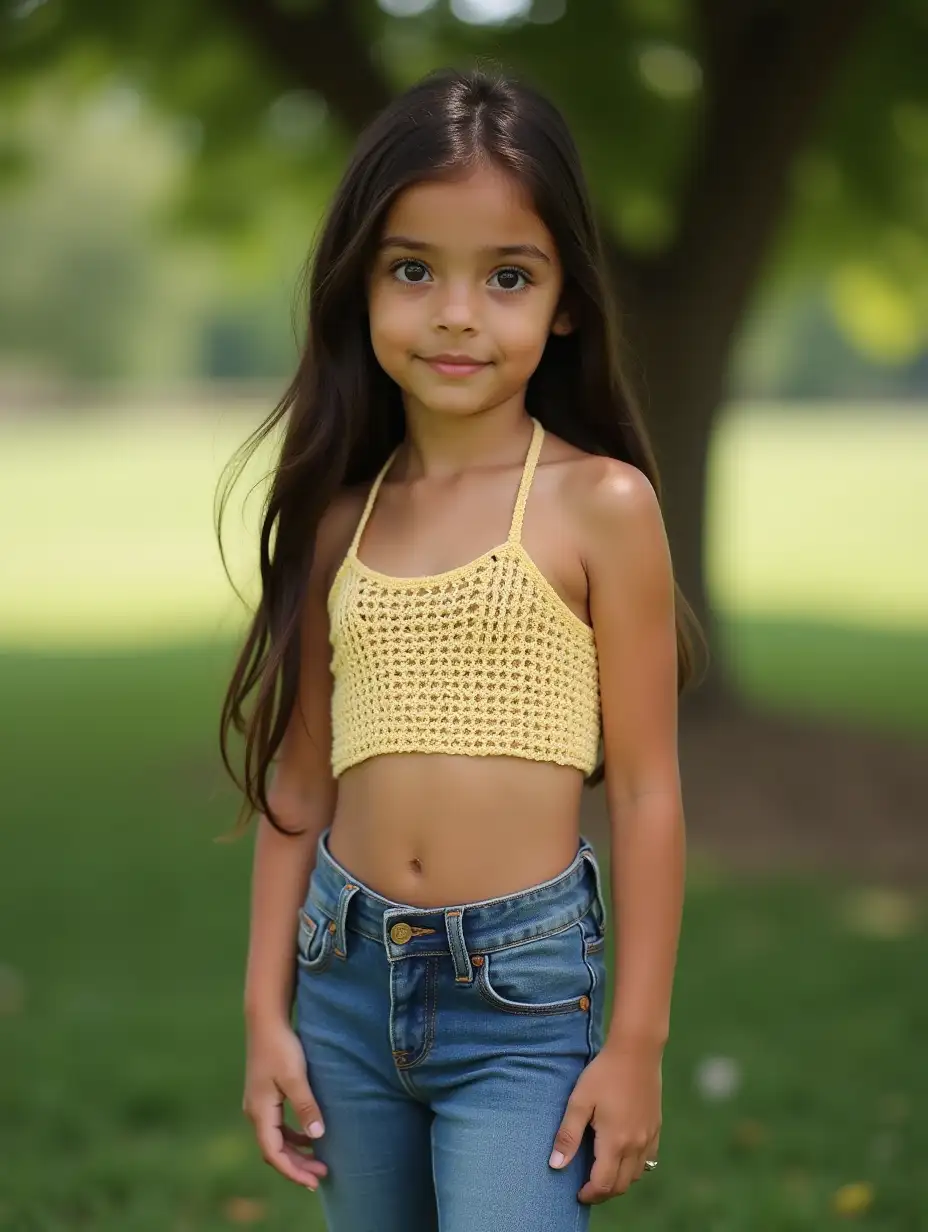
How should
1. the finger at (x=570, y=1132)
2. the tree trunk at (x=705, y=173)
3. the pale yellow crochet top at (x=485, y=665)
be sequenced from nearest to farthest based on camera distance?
1. the finger at (x=570, y=1132)
2. the pale yellow crochet top at (x=485, y=665)
3. the tree trunk at (x=705, y=173)

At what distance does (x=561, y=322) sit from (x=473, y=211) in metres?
0.24

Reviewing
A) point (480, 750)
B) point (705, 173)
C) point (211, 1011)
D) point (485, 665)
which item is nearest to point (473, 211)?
point (485, 665)

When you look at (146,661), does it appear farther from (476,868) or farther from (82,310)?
(82,310)

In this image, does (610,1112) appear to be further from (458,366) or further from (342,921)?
(458,366)

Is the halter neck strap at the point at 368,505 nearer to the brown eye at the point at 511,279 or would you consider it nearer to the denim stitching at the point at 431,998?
the brown eye at the point at 511,279

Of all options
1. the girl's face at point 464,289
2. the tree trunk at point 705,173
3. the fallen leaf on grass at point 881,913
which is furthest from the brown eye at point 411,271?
the tree trunk at point 705,173

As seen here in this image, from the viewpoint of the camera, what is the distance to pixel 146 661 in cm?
1205

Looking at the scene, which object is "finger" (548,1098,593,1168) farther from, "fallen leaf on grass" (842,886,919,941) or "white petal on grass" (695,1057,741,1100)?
"fallen leaf on grass" (842,886,919,941)

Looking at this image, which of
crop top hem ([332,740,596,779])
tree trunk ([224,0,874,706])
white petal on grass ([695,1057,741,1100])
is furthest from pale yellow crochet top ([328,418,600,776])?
tree trunk ([224,0,874,706])

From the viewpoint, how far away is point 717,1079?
4090 mm

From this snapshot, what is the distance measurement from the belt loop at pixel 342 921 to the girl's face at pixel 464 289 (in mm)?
649

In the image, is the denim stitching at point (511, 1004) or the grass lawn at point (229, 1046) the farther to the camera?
the grass lawn at point (229, 1046)

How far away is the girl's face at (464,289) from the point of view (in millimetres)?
2129

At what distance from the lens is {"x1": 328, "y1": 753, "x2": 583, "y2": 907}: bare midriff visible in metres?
2.12
